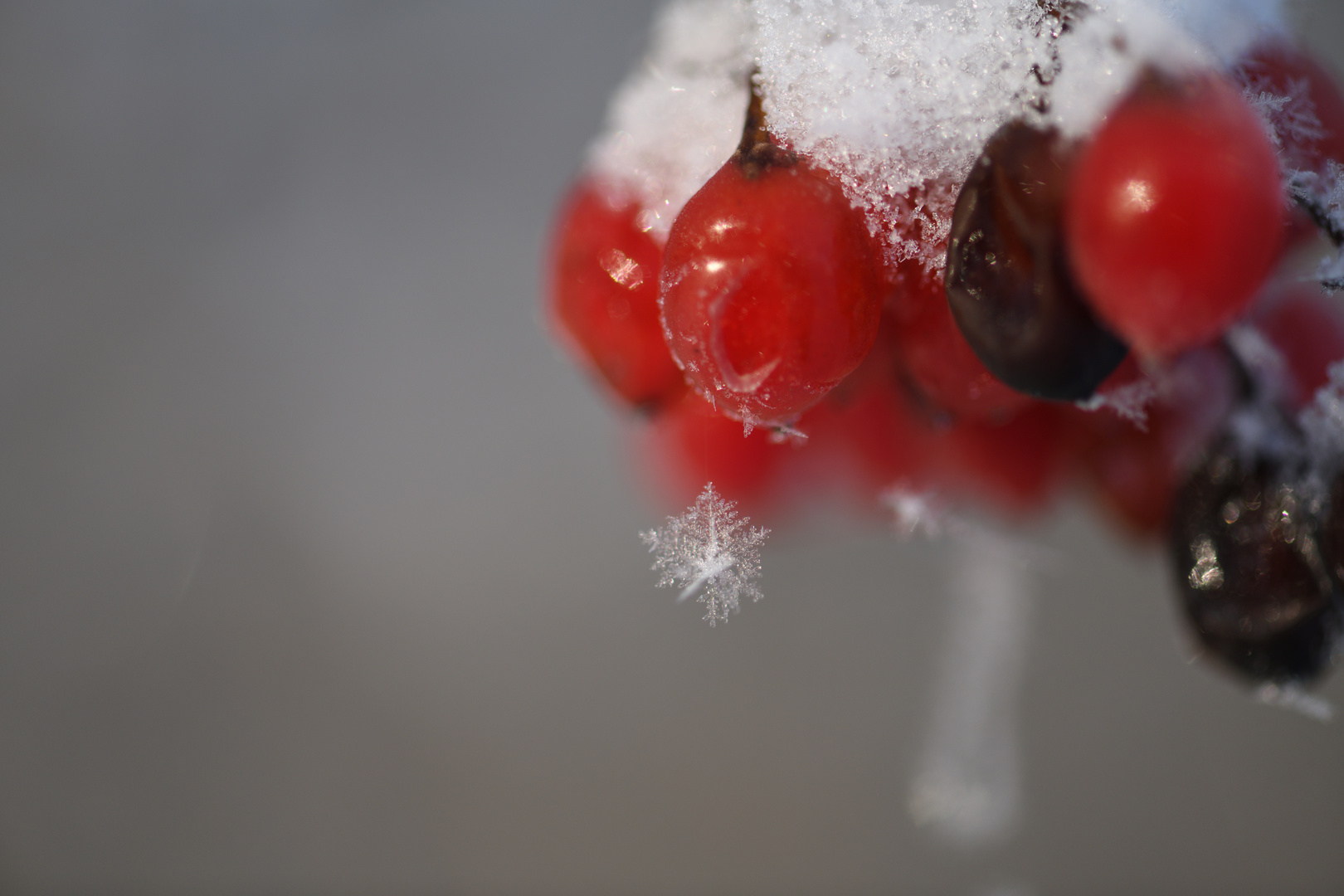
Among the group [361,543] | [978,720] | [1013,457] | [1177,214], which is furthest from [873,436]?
[361,543]

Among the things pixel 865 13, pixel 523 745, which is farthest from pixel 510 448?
pixel 865 13

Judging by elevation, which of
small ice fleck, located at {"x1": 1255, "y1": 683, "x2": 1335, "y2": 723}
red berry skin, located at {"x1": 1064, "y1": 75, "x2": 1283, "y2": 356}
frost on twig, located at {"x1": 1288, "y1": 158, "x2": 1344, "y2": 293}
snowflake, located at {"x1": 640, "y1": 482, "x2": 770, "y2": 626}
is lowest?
small ice fleck, located at {"x1": 1255, "y1": 683, "x2": 1335, "y2": 723}

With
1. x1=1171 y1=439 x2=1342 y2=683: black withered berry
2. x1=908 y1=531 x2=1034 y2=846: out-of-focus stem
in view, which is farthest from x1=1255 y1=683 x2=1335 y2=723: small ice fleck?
x1=908 y1=531 x2=1034 y2=846: out-of-focus stem

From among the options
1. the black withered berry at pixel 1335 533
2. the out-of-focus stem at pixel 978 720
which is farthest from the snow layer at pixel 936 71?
the out-of-focus stem at pixel 978 720

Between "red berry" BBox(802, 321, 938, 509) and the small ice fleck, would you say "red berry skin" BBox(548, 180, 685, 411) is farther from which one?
the small ice fleck

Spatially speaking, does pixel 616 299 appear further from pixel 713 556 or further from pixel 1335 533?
pixel 1335 533
